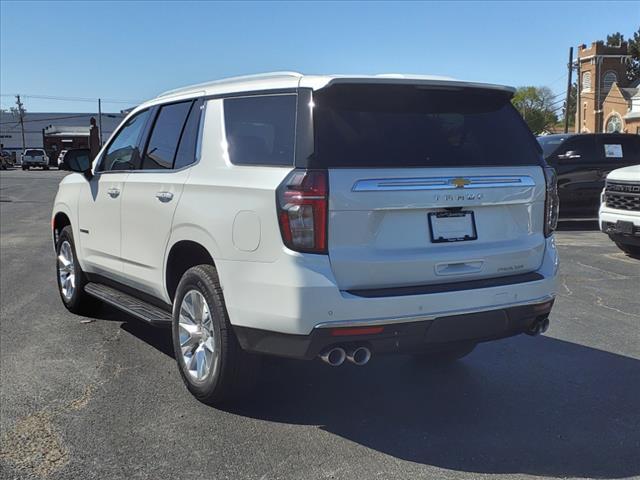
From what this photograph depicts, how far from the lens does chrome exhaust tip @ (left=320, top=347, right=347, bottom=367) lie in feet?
11.7

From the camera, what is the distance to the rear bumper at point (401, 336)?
3523 millimetres

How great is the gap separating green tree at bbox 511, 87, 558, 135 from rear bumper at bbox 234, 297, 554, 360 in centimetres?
9762

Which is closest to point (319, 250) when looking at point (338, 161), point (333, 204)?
point (333, 204)

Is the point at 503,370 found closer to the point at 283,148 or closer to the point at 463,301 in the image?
the point at 463,301

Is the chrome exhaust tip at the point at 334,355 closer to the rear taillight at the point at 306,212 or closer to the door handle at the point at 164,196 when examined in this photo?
the rear taillight at the point at 306,212

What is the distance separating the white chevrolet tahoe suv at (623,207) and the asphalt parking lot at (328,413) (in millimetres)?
3363

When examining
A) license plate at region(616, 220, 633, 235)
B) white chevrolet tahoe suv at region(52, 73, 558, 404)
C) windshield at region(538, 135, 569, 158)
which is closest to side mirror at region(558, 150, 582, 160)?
windshield at region(538, 135, 569, 158)

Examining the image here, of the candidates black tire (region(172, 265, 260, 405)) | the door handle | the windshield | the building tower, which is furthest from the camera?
the building tower

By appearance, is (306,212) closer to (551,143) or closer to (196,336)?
(196,336)

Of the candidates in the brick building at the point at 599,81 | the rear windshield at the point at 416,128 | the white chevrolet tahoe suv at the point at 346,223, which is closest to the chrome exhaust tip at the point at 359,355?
the white chevrolet tahoe suv at the point at 346,223

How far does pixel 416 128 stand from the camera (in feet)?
12.7

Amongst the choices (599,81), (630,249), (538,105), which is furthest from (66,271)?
(538,105)

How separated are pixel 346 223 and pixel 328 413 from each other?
135 centimetres

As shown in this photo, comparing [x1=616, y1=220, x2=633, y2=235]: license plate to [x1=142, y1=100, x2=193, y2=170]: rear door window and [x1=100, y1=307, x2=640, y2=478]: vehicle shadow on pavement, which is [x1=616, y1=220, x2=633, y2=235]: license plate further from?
[x1=142, y1=100, x2=193, y2=170]: rear door window
